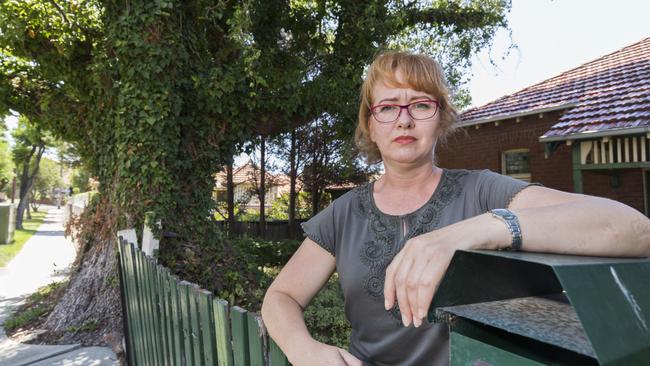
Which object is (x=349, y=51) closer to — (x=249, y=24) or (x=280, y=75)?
(x=280, y=75)

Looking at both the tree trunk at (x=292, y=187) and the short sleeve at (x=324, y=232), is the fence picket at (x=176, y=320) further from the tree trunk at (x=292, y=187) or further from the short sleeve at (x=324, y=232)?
the tree trunk at (x=292, y=187)

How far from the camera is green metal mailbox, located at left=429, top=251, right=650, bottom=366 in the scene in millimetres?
479

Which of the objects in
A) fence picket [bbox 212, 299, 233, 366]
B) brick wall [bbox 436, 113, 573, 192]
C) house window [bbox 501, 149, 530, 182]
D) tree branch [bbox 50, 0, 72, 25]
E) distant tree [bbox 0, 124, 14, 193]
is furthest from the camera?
distant tree [bbox 0, 124, 14, 193]

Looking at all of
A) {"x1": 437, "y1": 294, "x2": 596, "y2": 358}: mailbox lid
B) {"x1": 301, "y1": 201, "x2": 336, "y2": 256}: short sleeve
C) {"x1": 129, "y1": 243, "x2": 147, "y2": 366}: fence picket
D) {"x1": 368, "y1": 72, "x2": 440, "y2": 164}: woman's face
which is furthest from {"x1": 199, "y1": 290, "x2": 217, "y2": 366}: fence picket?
{"x1": 129, "y1": 243, "x2": 147, "y2": 366}: fence picket

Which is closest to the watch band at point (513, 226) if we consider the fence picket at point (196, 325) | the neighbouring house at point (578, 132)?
the fence picket at point (196, 325)

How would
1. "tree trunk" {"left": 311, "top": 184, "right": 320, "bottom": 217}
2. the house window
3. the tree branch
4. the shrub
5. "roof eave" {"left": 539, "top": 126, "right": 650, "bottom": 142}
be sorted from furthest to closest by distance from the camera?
"tree trunk" {"left": 311, "top": 184, "right": 320, "bottom": 217} < the house window < "roof eave" {"left": 539, "top": 126, "right": 650, "bottom": 142} < the tree branch < the shrub

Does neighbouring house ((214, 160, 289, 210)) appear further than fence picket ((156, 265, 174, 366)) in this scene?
Yes

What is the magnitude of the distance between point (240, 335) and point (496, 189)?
843 millimetres

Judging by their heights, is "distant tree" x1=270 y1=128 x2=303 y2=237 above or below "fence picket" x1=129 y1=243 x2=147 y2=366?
above

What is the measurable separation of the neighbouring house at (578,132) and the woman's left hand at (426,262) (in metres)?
5.46

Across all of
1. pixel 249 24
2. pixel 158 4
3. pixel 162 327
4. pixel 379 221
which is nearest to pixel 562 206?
pixel 379 221

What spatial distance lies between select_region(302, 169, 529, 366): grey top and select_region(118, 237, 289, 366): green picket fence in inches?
14.0

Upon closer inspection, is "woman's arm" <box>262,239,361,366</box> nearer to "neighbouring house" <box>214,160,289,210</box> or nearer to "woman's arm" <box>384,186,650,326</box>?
"woman's arm" <box>384,186,650,326</box>

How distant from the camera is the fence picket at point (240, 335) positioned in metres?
1.29
